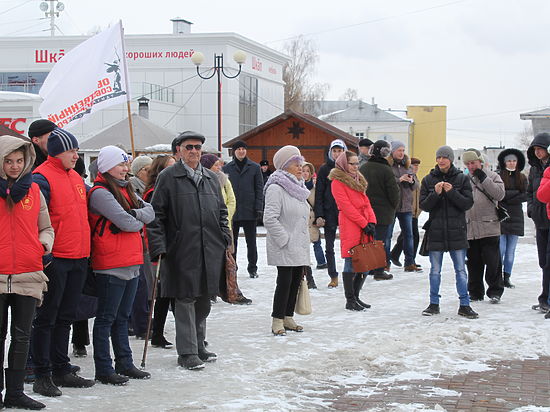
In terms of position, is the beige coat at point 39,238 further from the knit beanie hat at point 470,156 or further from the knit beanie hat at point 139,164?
the knit beanie hat at point 470,156

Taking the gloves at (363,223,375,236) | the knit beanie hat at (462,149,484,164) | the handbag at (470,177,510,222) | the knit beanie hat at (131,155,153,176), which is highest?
the knit beanie hat at (462,149,484,164)

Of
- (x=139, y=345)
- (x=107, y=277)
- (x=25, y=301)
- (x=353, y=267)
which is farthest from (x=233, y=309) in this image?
(x=25, y=301)

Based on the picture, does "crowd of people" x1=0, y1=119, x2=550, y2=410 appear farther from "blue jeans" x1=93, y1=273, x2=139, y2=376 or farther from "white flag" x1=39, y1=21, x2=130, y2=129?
"white flag" x1=39, y1=21, x2=130, y2=129

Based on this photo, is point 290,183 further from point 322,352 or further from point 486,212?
point 486,212

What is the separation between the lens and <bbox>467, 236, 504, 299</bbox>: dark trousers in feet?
34.2

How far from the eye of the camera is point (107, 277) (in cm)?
640

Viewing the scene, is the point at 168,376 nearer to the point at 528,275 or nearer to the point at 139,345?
the point at 139,345

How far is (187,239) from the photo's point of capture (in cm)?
695

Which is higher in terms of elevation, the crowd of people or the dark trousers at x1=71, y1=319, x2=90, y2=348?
the crowd of people

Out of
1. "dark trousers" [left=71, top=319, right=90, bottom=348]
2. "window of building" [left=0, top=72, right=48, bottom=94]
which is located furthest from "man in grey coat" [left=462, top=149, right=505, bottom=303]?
"window of building" [left=0, top=72, right=48, bottom=94]

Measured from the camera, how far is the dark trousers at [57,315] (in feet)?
19.8

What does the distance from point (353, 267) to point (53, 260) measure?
4.41 m

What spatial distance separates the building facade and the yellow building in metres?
32.4

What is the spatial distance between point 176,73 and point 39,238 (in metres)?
36.4
